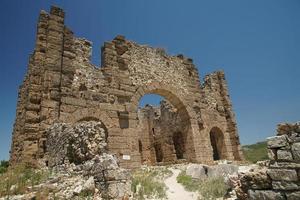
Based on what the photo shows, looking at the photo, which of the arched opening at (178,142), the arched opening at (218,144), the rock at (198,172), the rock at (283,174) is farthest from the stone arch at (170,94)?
the rock at (283,174)

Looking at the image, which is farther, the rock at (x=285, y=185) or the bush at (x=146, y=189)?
the bush at (x=146, y=189)

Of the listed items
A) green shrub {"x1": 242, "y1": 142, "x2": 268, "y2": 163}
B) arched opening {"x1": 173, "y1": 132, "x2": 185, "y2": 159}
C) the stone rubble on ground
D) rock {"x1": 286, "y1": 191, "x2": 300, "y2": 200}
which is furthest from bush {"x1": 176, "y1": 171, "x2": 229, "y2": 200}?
green shrub {"x1": 242, "y1": 142, "x2": 268, "y2": 163}

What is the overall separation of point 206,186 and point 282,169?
4.18 metres

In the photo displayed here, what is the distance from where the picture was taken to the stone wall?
143 inches

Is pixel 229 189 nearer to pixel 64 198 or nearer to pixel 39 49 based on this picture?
pixel 64 198

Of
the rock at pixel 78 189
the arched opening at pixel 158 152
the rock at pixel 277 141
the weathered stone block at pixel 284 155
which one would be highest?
the arched opening at pixel 158 152

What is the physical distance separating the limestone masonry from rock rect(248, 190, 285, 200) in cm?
383

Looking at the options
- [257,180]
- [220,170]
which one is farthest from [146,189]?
[257,180]

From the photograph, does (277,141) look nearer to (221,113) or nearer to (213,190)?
(213,190)

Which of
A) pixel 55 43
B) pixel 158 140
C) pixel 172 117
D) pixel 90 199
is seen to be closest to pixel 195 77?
pixel 172 117

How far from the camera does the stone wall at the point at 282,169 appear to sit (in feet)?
11.9

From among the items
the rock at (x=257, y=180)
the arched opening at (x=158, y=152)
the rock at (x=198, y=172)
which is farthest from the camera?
the arched opening at (x=158, y=152)

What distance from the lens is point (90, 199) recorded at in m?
4.81

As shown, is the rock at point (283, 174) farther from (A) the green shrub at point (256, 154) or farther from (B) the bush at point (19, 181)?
(A) the green shrub at point (256, 154)
